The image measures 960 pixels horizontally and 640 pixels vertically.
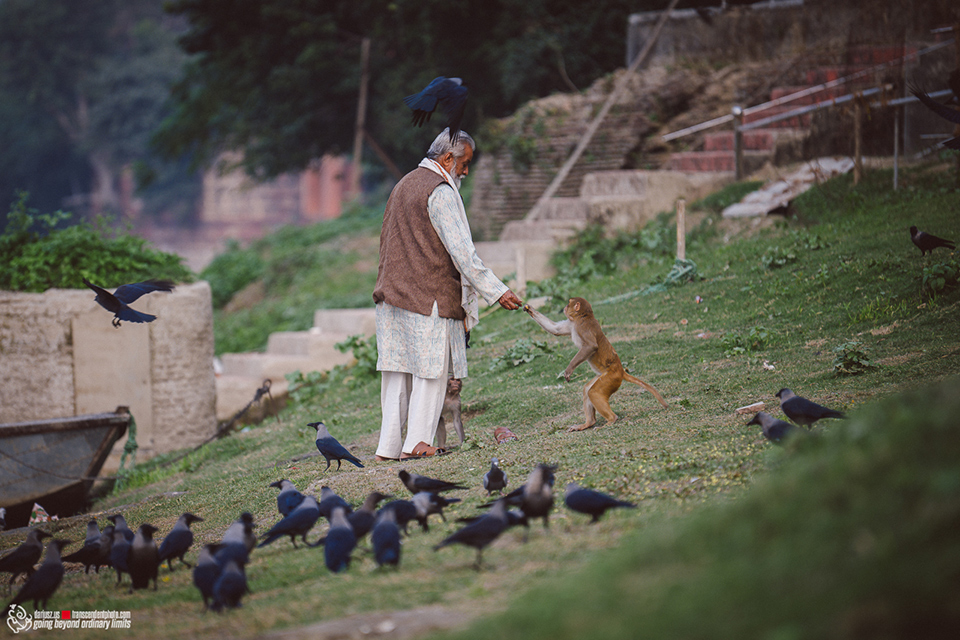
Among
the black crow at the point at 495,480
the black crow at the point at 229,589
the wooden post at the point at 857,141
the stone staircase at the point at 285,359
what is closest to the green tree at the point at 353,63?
the stone staircase at the point at 285,359

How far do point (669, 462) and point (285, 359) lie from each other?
9.18 meters

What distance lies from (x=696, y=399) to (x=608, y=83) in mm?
11546

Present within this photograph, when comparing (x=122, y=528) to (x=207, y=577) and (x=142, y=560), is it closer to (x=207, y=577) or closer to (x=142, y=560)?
(x=142, y=560)

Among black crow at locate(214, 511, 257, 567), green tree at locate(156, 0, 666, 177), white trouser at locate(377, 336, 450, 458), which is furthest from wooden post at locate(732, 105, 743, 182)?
black crow at locate(214, 511, 257, 567)

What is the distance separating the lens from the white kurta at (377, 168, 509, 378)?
238 inches

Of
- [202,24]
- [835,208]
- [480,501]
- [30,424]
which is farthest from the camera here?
[202,24]

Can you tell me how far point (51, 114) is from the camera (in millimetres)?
49719

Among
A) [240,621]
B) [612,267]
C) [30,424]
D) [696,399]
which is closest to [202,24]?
[612,267]

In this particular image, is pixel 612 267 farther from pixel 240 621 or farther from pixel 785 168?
pixel 240 621

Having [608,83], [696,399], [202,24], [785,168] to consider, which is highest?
[202,24]

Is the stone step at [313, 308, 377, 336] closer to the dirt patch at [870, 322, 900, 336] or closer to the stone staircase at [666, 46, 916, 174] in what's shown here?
the stone staircase at [666, 46, 916, 174]

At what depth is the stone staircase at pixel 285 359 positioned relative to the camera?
12562 mm

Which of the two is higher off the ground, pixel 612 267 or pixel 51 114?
pixel 51 114
